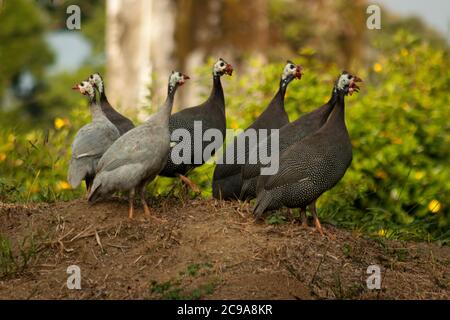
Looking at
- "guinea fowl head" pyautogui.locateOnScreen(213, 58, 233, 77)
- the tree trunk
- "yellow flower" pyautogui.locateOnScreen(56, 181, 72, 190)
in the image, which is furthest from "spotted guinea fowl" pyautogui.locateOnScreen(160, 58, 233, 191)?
the tree trunk

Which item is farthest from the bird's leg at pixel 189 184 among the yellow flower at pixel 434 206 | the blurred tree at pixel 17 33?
the blurred tree at pixel 17 33

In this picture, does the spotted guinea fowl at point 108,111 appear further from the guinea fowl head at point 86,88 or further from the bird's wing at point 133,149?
the bird's wing at point 133,149

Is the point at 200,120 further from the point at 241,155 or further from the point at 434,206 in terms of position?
the point at 434,206

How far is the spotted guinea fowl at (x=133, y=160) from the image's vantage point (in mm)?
5680

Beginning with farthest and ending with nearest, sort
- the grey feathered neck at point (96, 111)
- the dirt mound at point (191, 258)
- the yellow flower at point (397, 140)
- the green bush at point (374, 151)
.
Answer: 1. the yellow flower at point (397, 140)
2. the green bush at point (374, 151)
3. the grey feathered neck at point (96, 111)
4. the dirt mound at point (191, 258)

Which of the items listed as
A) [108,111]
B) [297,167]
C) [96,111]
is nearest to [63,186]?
[108,111]

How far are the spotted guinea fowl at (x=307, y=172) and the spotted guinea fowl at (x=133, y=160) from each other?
76 cm

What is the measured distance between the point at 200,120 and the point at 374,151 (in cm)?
234

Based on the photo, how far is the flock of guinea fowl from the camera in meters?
5.71

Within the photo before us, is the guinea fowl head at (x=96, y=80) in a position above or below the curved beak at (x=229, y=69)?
below

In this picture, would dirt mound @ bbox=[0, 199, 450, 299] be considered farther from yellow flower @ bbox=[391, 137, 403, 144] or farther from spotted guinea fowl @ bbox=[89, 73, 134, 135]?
yellow flower @ bbox=[391, 137, 403, 144]

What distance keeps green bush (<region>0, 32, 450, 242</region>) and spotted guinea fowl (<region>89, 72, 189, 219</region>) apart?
4.94ft

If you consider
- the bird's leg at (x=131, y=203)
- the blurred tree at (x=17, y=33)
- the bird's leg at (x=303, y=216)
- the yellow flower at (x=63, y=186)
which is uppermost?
the blurred tree at (x=17, y=33)
